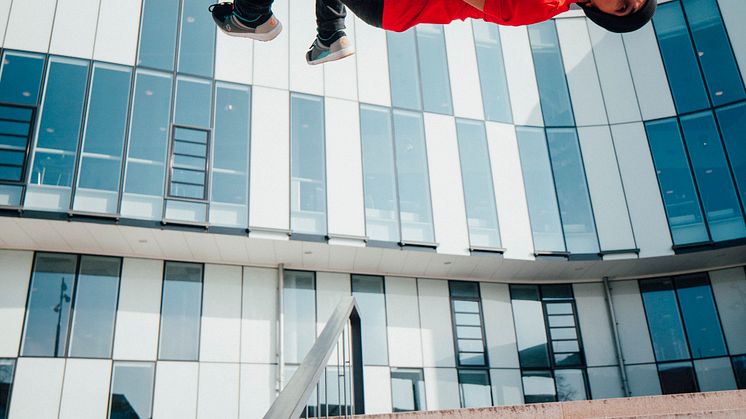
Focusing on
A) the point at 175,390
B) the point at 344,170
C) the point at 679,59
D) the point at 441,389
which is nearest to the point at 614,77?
the point at 679,59

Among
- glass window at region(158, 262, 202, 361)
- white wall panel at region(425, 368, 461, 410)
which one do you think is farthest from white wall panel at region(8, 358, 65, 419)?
white wall panel at region(425, 368, 461, 410)

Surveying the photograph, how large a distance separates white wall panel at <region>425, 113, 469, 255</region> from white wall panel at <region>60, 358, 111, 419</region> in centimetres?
775

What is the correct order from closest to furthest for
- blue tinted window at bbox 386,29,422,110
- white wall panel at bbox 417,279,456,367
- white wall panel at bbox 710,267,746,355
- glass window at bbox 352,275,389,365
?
1. glass window at bbox 352,275,389,365
2. white wall panel at bbox 417,279,456,367
3. white wall panel at bbox 710,267,746,355
4. blue tinted window at bbox 386,29,422,110

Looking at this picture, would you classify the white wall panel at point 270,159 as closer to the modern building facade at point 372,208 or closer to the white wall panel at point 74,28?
the modern building facade at point 372,208

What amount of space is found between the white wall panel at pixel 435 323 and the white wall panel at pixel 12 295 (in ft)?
28.9

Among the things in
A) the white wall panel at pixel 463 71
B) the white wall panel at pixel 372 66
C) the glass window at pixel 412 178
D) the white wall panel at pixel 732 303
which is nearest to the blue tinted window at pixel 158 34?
the white wall panel at pixel 372 66

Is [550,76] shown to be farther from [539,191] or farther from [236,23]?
[236,23]

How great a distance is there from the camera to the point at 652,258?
1534 centimetres

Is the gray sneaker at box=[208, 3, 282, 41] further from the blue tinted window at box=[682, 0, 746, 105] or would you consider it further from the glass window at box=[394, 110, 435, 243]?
the blue tinted window at box=[682, 0, 746, 105]

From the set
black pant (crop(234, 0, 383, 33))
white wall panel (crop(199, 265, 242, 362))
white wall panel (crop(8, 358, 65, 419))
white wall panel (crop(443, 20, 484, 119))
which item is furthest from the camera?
white wall panel (crop(443, 20, 484, 119))

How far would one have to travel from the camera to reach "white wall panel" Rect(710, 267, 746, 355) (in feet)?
49.9

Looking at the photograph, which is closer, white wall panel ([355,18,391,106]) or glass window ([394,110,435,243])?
glass window ([394,110,435,243])

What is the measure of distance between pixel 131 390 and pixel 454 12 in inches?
482

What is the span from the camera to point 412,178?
14.9 m
